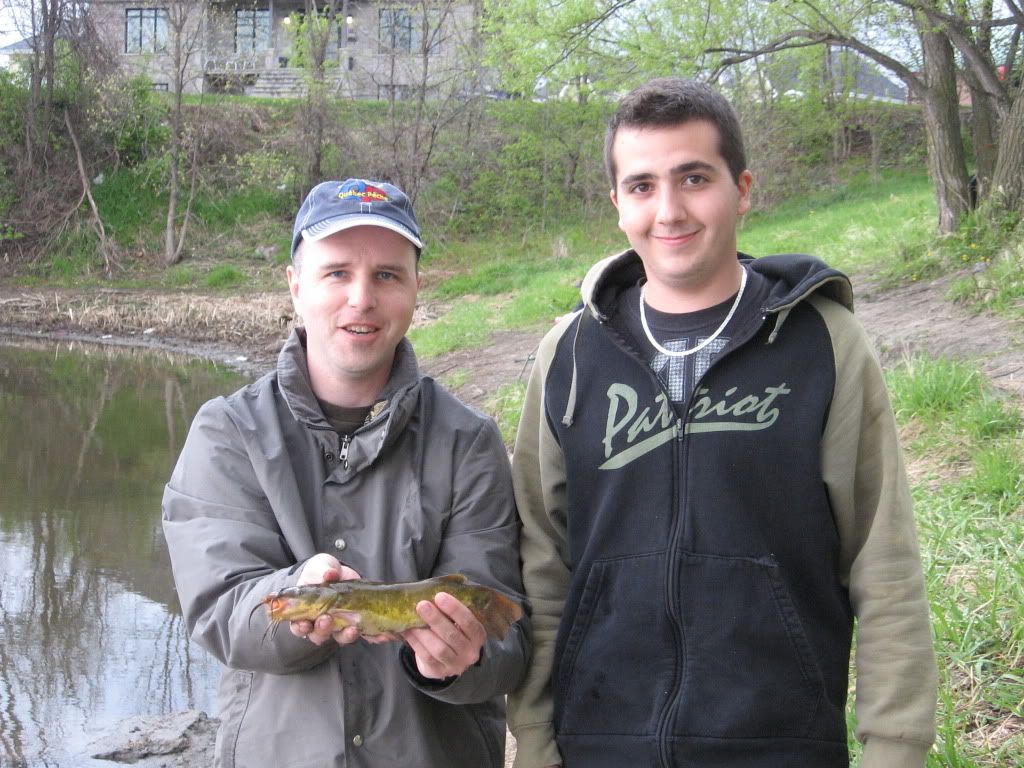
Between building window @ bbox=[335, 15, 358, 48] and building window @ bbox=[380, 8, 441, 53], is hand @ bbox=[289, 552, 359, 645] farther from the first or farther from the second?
building window @ bbox=[335, 15, 358, 48]

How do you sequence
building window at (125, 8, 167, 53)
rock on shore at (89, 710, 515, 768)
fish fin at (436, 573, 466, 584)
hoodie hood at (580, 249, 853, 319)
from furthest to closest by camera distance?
1. building window at (125, 8, 167, 53)
2. rock on shore at (89, 710, 515, 768)
3. hoodie hood at (580, 249, 853, 319)
4. fish fin at (436, 573, 466, 584)

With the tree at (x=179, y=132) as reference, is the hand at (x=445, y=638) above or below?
below

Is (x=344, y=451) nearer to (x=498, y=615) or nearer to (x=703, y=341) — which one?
(x=498, y=615)

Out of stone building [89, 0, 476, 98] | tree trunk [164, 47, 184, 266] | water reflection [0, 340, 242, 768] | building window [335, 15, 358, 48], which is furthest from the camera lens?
building window [335, 15, 358, 48]

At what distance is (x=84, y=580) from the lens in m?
8.90

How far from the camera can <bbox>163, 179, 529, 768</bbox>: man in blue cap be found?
2.43 meters

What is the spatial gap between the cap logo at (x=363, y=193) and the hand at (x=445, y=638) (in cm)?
102

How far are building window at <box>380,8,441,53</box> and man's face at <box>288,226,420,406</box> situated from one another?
27510mm

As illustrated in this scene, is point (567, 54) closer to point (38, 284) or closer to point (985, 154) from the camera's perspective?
point (985, 154)

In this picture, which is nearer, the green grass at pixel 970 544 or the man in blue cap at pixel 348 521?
the man in blue cap at pixel 348 521

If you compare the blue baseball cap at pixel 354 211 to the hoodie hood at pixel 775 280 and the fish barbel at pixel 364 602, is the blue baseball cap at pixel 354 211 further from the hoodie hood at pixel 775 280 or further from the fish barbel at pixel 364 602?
the fish barbel at pixel 364 602

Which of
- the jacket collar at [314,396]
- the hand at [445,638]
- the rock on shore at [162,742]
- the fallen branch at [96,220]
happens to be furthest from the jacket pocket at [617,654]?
the fallen branch at [96,220]

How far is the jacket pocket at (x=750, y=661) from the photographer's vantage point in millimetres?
2410

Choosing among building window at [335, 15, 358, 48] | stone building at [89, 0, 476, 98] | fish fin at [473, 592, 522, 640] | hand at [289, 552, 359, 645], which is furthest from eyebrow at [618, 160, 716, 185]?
building window at [335, 15, 358, 48]
